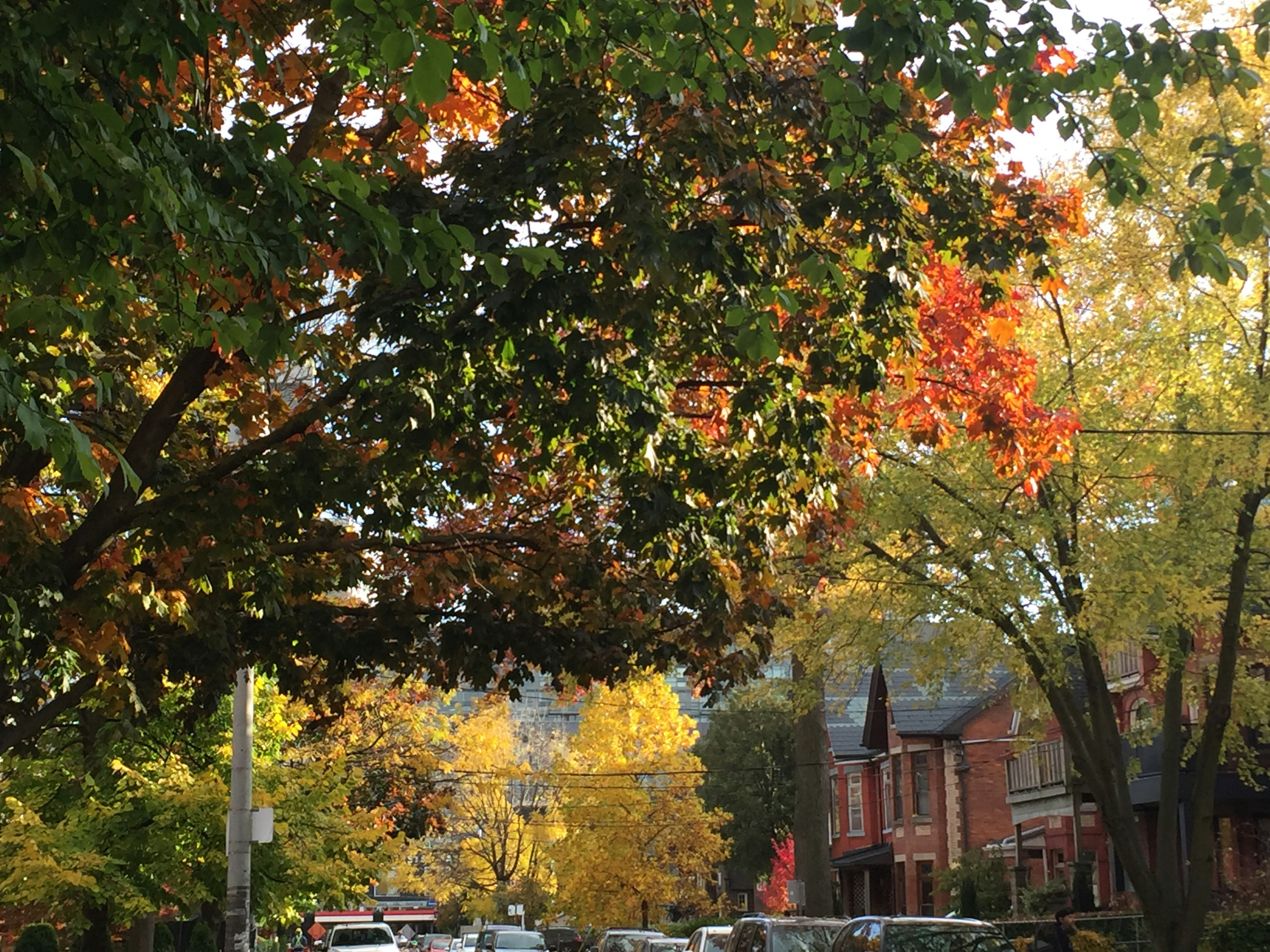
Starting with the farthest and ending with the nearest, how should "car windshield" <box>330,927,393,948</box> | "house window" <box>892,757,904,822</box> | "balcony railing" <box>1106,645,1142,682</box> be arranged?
1. "house window" <box>892,757,904,822</box>
2. "car windshield" <box>330,927,393,948</box>
3. "balcony railing" <box>1106,645,1142,682</box>

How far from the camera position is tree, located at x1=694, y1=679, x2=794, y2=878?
6088 centimetres

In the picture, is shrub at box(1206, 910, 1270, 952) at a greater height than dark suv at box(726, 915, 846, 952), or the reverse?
dark suv at box(726, 915, 846, 952)

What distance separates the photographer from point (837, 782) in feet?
186

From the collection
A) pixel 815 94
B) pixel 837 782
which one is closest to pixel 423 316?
pixel 815 94

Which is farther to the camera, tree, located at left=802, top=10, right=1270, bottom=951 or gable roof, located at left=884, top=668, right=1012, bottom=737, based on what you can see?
gable roof, located at left=884, top=668, right=1012, bottom=737

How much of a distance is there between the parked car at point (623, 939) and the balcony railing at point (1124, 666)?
12.4 meters

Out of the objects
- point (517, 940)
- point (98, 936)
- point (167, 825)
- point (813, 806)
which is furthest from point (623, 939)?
point (167, 825)

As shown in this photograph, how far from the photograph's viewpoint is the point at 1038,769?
1599 inches

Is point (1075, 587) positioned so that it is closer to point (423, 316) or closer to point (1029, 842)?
point (423, 316)

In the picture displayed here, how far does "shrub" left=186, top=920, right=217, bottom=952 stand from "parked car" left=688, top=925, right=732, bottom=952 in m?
17.4

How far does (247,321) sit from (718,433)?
5810 mm

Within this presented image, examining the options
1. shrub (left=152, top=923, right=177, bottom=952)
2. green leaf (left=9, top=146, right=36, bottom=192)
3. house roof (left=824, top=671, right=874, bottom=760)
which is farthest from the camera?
shrub (left=152, top=923, right=177, bottom=952)

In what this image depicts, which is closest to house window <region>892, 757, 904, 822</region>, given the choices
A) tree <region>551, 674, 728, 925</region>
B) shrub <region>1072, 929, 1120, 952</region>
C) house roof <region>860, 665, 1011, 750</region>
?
house roof <region>860, 665, 1011, 750</region>

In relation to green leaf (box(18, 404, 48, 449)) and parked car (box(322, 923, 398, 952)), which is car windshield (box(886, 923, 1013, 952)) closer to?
green leaf (box(18, 404, 48, 449))
